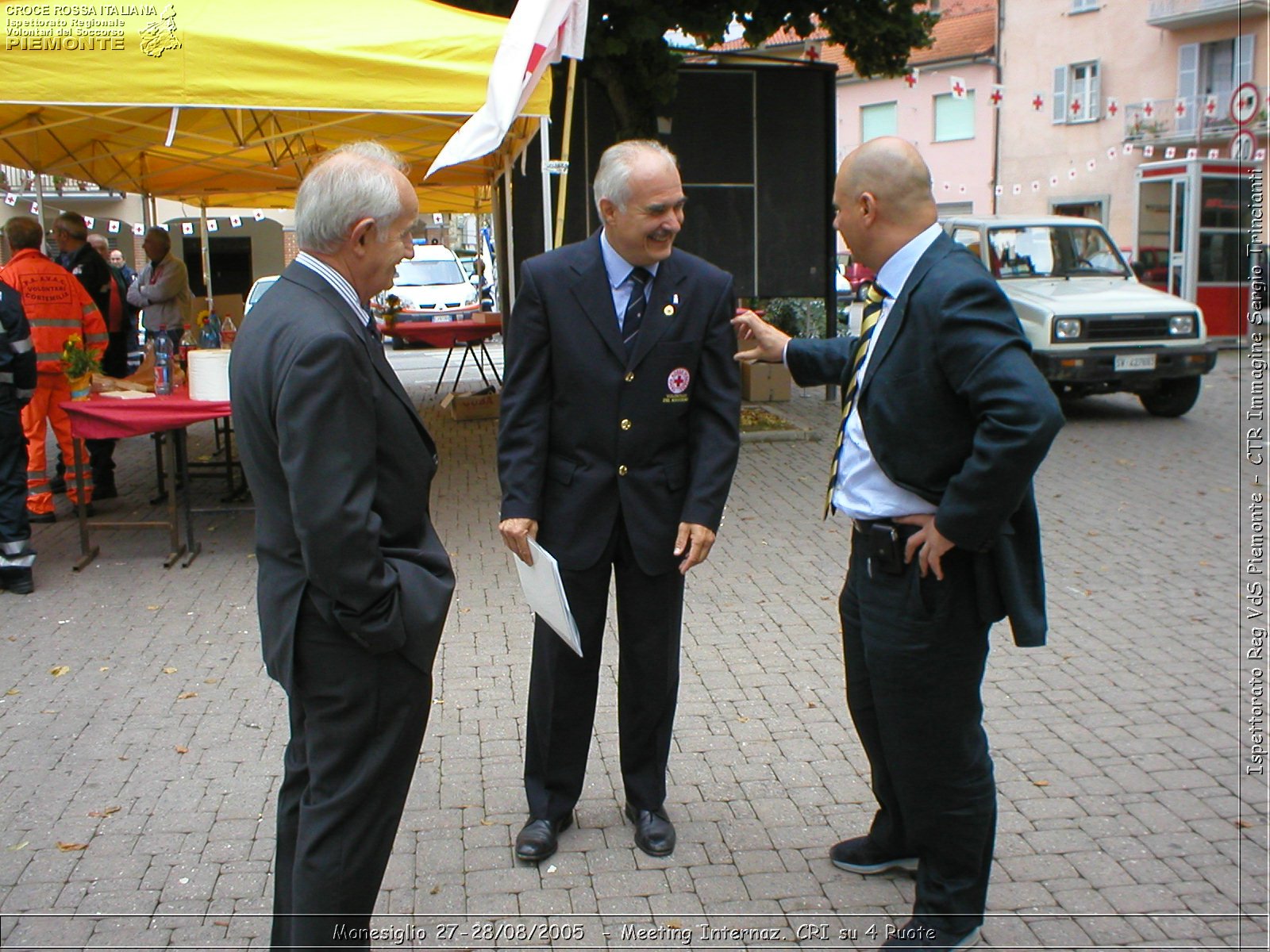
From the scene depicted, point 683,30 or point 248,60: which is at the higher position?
point 683,30

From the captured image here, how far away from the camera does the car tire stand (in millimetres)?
12336

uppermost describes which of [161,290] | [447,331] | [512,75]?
[512,75]

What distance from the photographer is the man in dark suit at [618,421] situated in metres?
3.37

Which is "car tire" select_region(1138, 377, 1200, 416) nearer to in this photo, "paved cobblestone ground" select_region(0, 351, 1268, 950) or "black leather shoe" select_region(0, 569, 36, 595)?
"paved cobblestone ground" select_region(0, 351, 1268, 950)

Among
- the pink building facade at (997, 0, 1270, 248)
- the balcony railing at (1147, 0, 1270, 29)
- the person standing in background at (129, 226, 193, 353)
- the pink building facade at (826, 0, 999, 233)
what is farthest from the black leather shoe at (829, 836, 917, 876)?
the pink building facade at (826, 0, 999, 233)

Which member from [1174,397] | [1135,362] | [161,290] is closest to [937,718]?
[1135,362]

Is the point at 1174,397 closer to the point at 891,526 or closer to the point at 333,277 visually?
the point at 891,526

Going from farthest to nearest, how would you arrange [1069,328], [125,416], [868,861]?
[1069,328], [125,416], [868,861]

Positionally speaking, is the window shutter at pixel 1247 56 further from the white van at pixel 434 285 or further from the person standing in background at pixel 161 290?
the person standing in background at pixel 161 290

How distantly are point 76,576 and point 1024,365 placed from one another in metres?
6.01

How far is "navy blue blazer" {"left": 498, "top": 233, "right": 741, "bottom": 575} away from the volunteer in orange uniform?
5.48 metres

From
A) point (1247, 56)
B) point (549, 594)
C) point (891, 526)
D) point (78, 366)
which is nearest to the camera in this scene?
point (891, 526)

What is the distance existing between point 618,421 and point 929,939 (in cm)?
164

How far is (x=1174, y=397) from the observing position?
12414 millimetres
